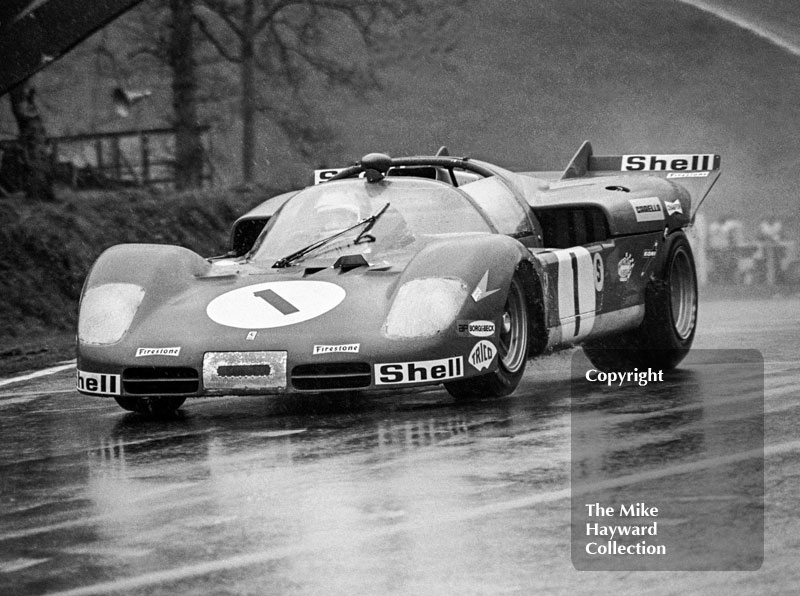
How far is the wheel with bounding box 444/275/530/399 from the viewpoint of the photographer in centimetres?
759

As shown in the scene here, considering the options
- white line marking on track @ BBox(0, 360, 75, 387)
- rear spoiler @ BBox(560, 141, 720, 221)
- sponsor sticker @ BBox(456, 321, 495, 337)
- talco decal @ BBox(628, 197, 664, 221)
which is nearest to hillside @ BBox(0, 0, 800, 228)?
rear spoiler @ BBox(560, 141, 720, 221)

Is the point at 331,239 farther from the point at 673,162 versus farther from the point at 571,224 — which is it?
the point at 673,162

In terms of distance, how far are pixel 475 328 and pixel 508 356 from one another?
0.58 m

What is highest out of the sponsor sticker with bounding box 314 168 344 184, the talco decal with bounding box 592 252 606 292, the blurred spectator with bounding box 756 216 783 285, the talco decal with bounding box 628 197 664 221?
the sponsor sticker with bounding box 314 168 344 184

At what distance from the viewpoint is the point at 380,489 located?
5477 millimetres

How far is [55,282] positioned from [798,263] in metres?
9.67

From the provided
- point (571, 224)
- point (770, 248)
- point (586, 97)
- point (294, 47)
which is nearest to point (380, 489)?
point (571, 224)

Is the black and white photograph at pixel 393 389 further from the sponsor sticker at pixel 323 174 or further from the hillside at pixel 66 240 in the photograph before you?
the sponsor sticker at pixel 323 174

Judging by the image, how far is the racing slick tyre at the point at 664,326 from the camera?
944 centimetres

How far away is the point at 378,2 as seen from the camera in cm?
2355

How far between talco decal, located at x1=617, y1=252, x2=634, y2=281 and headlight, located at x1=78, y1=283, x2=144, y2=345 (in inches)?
106

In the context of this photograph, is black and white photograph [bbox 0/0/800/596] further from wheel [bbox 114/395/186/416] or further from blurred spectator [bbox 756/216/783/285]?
blurred spectator [bbox 756/216/783/285]

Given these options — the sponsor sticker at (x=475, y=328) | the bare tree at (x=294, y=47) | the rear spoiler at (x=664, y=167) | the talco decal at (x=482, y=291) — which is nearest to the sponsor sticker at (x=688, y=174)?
the rear spoiler at (x=664, y=167)

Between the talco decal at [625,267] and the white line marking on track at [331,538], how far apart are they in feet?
10.7
